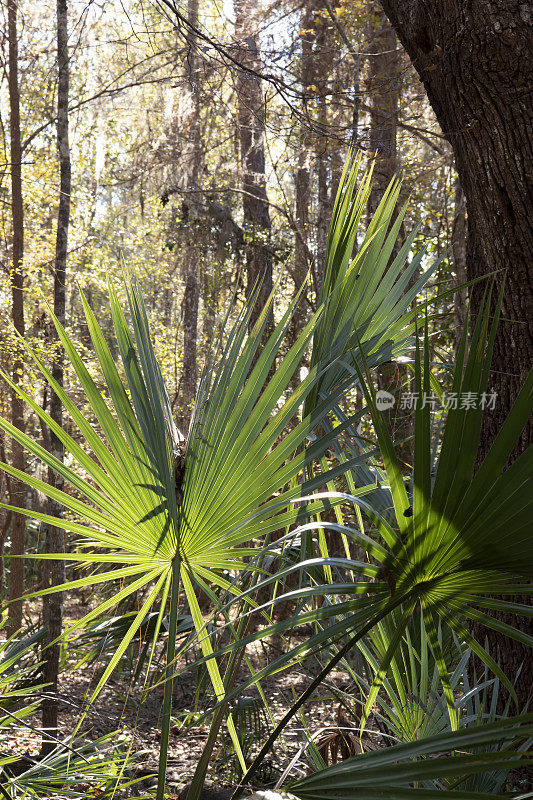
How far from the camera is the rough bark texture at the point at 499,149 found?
220 cm

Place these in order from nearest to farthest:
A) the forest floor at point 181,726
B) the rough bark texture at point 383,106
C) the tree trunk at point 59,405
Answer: the forest floor at point 181,726 < the tree trunk at point 59,405 < the rough bark texture at point 383,106

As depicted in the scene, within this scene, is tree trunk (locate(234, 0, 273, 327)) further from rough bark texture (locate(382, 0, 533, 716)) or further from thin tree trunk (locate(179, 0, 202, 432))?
rough bark texture (locate(382, 0, 533, 716))

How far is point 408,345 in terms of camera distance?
194 centimetres

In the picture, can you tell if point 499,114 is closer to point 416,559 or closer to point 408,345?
point 408,345

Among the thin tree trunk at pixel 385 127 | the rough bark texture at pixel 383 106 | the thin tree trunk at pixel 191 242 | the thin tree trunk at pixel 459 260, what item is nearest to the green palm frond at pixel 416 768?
the thin tree trunk at pixel 385 127

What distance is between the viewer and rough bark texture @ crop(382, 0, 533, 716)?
2.20 m

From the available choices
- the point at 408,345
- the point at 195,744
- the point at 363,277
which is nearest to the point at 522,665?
the point at 408,345

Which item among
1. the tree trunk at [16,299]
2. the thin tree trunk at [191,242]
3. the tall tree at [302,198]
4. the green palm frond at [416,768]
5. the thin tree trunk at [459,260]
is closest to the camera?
the green palm frond at [416,768]

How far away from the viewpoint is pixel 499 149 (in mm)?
2242

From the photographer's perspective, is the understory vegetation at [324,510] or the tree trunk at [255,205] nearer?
the understory vegetation at [324,510]

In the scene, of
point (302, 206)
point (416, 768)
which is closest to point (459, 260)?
point (302, 206)

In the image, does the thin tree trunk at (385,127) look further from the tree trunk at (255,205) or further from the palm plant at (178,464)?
the palm plant at (178,464)

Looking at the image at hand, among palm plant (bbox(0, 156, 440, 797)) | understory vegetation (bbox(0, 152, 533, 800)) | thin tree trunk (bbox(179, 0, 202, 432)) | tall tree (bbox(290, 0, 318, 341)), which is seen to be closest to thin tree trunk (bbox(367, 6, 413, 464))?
tall tree (bbox(290, 0, 318, 341))

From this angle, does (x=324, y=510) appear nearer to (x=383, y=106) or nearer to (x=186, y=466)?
(x=186, y=466)
